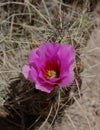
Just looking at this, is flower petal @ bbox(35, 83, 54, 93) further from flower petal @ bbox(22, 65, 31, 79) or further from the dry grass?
the dry grass

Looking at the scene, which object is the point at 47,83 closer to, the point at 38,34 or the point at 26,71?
the point at 26,71

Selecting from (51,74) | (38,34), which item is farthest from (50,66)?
(38,34)

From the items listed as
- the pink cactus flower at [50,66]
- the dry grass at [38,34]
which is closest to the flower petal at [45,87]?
the pink cactus flower at [50,66]

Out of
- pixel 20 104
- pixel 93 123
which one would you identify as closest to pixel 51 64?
pixel 20 104

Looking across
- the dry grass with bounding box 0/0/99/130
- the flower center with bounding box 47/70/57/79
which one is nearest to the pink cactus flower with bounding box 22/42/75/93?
the flower center with bounding box 47/70/57/79

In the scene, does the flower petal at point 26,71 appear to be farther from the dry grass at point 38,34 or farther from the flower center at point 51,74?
the dry grass at point 38,34
